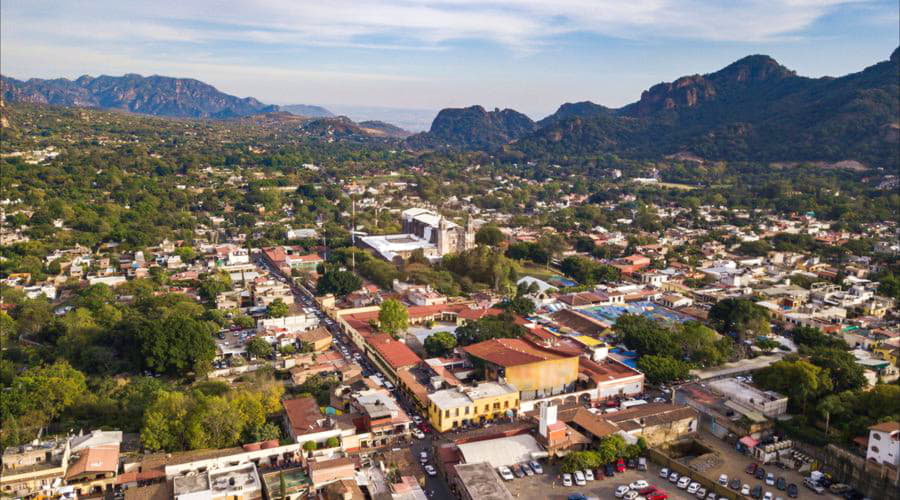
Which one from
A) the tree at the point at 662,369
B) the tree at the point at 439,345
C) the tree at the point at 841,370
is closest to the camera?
the tree at the point at 841,370

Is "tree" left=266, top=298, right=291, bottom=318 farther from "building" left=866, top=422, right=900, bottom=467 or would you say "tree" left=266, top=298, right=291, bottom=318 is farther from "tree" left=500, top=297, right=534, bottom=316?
"building" left=866, top=422, right=900, bottom=467

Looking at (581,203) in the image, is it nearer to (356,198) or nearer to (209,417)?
(356,198)

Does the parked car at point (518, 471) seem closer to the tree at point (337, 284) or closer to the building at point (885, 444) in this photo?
the building at point (885, 444)

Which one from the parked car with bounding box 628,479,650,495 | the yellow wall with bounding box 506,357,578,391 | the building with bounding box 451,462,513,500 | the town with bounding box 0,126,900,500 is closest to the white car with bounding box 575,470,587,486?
the town with bounding box 0,126,900,500

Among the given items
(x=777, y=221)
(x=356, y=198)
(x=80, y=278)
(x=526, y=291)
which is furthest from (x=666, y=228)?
(x=80, y=278)

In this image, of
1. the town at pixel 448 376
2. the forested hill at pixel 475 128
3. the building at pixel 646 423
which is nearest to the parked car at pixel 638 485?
the town at pixel 448 376
